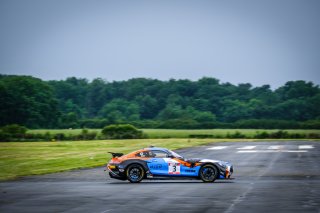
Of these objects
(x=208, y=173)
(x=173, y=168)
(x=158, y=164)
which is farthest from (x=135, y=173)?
(x=208, y=173)

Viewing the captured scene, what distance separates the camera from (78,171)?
116 feet

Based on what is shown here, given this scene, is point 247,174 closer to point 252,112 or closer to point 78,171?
point 78,171

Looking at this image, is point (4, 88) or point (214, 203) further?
point (4, 88)

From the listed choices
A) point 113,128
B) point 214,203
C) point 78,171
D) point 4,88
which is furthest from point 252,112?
point 214,203

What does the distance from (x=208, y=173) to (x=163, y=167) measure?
6.20 feet

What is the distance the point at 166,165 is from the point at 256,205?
26.6ft

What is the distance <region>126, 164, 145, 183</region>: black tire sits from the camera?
27625 mm

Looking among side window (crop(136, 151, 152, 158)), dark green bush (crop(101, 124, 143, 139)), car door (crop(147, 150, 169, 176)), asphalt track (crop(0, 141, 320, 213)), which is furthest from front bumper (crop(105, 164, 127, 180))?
dark green bush (crop(101, 124, 143, 139))

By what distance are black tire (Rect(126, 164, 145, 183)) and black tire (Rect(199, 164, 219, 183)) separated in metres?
2.50

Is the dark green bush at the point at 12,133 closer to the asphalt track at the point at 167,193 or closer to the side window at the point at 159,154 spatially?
the asphalt track at the point at 167,193

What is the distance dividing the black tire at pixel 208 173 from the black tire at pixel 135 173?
2.50 metres

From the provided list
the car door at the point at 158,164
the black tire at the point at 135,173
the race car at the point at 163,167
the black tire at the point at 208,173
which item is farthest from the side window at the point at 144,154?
the black tire at the point at 208,173

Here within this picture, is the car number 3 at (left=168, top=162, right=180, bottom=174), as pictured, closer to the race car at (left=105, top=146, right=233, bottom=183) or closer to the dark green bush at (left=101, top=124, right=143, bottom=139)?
the race car at (left=105, top=146, right=233, bottom=183)

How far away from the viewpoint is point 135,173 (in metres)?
27.8
